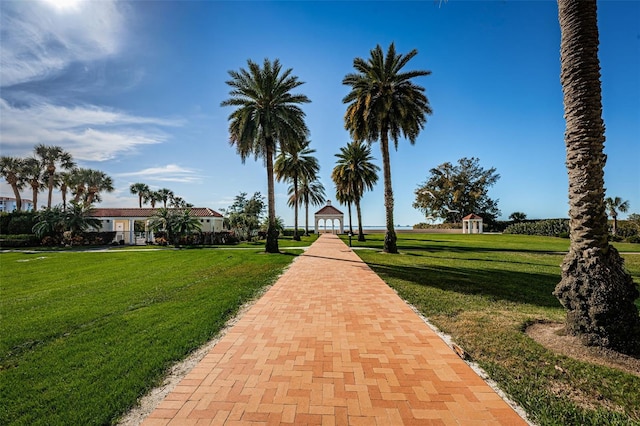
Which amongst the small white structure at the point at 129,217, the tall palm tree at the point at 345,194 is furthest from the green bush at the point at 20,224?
the tall palm tree at the point at 345,194

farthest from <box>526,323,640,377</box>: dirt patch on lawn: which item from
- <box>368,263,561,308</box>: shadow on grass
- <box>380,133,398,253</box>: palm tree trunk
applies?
<box>380,133,398,253</box>: palm tree trunk

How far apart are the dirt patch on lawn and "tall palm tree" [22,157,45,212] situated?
58.3m

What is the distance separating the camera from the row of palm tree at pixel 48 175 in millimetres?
42281

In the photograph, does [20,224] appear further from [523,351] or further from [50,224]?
[523,351]

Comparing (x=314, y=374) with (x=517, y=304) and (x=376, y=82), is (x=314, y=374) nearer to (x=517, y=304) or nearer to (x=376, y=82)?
(x=517, y=304)

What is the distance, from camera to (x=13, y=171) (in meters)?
42.2

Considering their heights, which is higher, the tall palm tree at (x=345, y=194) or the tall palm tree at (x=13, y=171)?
the tall palm tree at (x=13, y=171)

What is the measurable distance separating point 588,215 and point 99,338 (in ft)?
25.1

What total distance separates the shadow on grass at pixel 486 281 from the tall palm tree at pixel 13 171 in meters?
54.5

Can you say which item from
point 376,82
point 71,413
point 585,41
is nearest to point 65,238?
point 376,82

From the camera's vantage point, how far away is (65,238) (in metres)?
28.4

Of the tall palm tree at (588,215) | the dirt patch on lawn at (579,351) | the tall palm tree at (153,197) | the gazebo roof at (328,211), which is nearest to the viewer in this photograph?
the dirt patch on lawn at (579,351)

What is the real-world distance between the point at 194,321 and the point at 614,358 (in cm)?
626

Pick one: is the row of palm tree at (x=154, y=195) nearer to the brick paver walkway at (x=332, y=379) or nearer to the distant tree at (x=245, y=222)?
the distant tree at (x=245, y=222)
